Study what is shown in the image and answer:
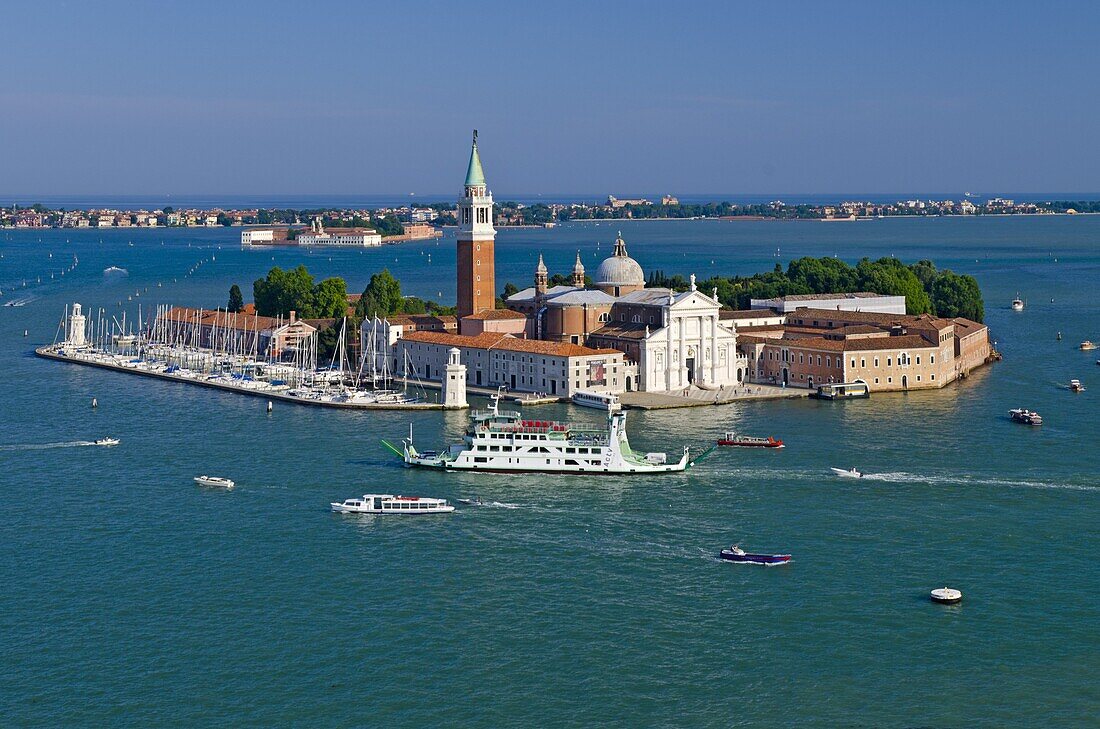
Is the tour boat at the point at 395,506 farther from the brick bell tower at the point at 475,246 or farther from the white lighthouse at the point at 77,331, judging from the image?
the white lighthouse at the point at 77,331

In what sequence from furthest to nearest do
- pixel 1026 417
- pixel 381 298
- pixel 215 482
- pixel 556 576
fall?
pixel 381 298, pixel 1026 417, pixel 215 482, pixel 556 576

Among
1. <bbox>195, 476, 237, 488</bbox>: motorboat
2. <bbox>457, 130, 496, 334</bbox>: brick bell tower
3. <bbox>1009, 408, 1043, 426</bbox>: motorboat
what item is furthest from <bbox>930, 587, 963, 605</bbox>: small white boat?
<bbox>457, 130, 496, 334</bbox>: brick bell tower

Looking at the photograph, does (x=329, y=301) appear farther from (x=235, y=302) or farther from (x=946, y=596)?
(x=946, y=596)

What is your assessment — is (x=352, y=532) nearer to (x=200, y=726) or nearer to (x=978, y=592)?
(x=200, y=726)

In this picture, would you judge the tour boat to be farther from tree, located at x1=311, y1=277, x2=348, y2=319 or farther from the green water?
tree, located at x1=311, y1=277, x2=348, y2=319

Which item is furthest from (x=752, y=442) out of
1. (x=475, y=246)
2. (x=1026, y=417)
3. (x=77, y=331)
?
(x=77, y=331)

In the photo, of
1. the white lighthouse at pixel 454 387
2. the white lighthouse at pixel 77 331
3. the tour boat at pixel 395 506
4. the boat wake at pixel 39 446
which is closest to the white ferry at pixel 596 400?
the white lighthouse at pixel 454 387

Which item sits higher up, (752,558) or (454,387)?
(454,387)

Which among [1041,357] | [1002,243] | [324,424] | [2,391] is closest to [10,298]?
[2,391]
